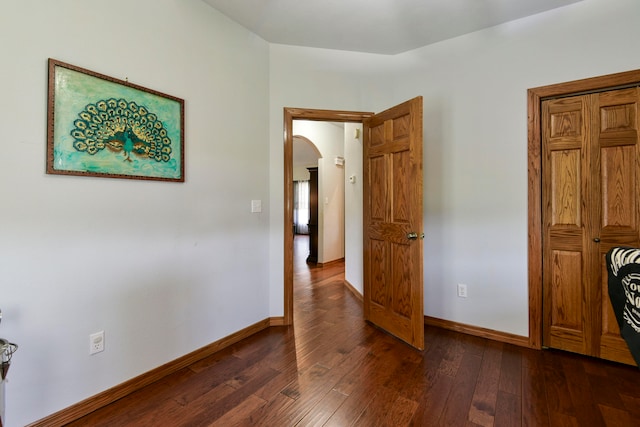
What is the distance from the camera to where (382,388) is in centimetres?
184

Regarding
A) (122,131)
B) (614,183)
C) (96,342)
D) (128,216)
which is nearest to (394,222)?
(614,183)

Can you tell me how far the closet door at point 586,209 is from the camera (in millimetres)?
2088

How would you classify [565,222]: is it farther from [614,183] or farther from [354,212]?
[354,212]

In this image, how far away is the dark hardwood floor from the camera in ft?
5.20

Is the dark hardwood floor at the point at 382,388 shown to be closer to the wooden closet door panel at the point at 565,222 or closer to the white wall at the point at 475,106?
the wooden closet door panel at the point at 565,222

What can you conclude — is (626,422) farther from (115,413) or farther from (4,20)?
(4,20)

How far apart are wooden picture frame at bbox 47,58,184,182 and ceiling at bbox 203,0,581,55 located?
3.32 ft

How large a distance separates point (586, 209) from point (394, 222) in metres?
1.37

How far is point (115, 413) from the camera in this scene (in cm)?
164

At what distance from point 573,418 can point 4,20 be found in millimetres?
3395

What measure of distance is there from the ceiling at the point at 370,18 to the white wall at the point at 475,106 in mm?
123

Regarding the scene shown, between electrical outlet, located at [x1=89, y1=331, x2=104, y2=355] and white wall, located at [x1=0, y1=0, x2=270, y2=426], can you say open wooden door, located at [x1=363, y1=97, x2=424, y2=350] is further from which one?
electrical outlet, located at [x1=89, y1=331, x2=104, y2=355]

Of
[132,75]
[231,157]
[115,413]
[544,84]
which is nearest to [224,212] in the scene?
[231,157]

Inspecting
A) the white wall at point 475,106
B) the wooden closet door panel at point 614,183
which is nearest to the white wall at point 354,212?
the white wall at point 475,106
